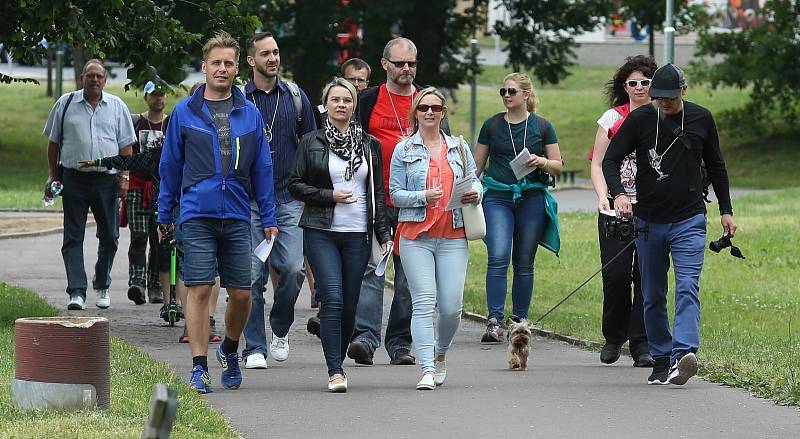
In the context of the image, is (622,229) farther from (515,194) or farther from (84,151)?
(84,151)

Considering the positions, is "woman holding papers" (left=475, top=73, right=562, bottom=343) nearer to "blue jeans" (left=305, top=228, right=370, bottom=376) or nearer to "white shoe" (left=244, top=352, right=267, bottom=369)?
"white shoe" (left=244, top=352, right=267, bottom=369)

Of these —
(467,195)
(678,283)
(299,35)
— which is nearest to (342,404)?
(467,195)

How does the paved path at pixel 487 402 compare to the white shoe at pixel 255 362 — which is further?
the white shoe at pixel 255 362

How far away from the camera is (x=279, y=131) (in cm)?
1012

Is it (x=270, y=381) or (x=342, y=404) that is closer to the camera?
(x=342, y=404)

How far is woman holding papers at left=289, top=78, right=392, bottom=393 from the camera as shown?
914 centimetres

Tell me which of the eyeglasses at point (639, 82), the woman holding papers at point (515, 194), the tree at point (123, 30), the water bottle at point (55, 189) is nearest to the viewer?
the eyeglasses at point (639, 82)

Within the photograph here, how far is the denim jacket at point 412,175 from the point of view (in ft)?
30.6

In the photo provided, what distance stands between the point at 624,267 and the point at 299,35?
29340mm

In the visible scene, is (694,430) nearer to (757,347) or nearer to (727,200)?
(727,200)

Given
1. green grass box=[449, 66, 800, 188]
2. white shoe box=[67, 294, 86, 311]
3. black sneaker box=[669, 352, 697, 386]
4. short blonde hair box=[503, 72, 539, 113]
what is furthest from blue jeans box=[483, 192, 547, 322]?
green grass box=[449, 66, 800, 188]

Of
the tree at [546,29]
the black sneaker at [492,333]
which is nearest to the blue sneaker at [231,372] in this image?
the black sneaker at [492,333]

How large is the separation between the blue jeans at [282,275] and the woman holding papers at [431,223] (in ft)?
2.51

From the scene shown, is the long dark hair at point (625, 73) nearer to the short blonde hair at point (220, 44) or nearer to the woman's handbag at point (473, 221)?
the woman's handbag at point (473, 221)
